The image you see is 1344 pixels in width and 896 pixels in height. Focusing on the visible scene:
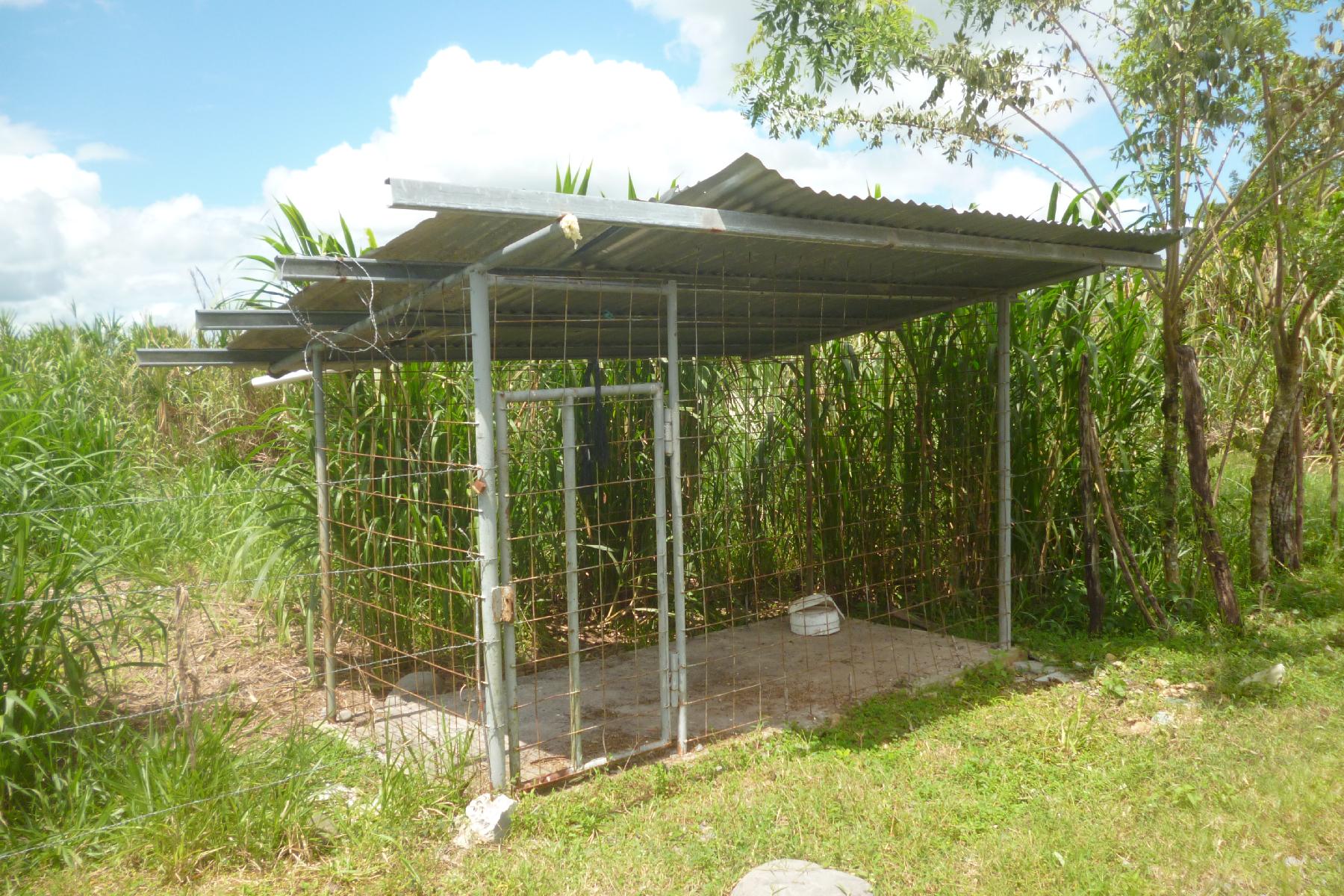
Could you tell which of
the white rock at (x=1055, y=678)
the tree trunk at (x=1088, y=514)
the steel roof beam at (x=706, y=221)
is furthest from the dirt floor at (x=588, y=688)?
the steel roof beam at (x=706, y=221)

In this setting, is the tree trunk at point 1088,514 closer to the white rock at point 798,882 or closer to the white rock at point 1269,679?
the white rock at point 1269,679

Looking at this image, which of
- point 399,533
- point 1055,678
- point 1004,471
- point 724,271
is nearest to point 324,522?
point 399,533

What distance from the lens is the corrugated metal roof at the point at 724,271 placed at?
3883 mm

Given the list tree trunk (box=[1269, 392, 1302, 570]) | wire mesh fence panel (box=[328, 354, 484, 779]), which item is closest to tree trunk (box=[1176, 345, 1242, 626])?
tree trunk (box=[1269, 392, 1302, 570])

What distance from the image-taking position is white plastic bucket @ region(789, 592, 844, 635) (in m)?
6.85

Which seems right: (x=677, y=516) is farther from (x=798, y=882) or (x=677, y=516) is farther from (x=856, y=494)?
(x=856, y=494)

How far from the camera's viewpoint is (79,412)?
21.8 ft

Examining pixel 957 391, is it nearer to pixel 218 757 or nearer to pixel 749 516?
pixel 749 516

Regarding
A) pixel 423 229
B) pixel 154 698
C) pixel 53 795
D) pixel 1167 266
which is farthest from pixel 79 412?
pixel 1167 266

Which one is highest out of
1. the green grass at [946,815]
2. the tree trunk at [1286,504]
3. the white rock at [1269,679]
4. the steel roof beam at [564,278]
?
the steel roof beam at [564,278]

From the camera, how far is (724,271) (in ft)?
16.3

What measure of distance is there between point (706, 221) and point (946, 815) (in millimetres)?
2688

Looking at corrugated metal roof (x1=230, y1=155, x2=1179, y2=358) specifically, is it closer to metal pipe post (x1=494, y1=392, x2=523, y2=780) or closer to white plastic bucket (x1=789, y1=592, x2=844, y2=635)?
metal pipe post (x1=494, y1=392, x2=523, y2=780)

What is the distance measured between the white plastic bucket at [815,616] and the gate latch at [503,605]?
10.8 ft
